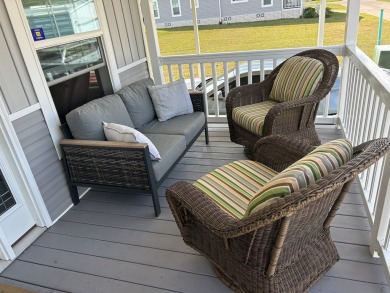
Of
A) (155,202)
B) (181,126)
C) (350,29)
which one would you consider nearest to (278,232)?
(155,202)

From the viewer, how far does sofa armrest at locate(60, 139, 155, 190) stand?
7.35ft

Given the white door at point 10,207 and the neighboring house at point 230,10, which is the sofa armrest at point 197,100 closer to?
the white door at point 10,207

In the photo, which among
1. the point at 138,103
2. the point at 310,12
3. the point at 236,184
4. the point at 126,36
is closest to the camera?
the point at 236,184

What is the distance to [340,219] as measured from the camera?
7.07 feet

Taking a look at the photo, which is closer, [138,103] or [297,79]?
[297,79]

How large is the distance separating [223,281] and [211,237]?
32 centimetres

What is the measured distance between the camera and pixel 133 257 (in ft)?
6.67

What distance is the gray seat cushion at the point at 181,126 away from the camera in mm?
2909

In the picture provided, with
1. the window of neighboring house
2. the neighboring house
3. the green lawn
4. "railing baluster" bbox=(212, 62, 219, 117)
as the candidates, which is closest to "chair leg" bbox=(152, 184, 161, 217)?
"railing baluster" bbox=(212, 62, 219, 117)

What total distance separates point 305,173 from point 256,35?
262 inches

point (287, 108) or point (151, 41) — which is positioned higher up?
point (151, 41)

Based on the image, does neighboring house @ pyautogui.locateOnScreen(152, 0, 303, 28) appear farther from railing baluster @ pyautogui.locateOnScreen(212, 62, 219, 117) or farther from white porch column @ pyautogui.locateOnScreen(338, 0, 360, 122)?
white porch column @ pyautogui.locateOnScreen(338, 0, 360, 122)

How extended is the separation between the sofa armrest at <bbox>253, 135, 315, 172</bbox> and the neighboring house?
376 centimetres

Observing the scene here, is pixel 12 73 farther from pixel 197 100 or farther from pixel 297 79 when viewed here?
pixel 297 79
